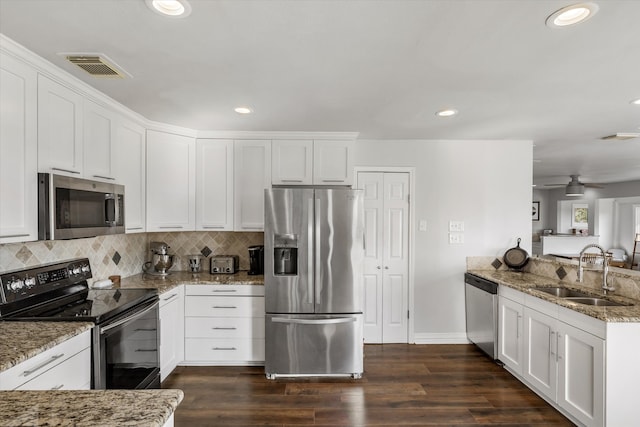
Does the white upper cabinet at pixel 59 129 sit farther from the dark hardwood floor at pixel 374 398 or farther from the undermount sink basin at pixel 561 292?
the undermount sink basin at pixel 561 292

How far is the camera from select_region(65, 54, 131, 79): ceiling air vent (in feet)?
6.38

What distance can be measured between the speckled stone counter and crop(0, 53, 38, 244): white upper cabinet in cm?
45

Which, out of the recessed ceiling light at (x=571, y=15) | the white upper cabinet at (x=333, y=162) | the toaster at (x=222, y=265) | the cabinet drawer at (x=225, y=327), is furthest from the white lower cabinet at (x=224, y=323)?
the recessed ceiling light at (x=571, y=15)

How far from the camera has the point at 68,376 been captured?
1.76 m

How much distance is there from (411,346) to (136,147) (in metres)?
3.54

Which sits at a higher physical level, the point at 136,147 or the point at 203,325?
the point at 136,147

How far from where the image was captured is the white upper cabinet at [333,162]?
363 cm

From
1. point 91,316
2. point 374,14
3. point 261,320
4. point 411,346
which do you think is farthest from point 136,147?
point 411,346

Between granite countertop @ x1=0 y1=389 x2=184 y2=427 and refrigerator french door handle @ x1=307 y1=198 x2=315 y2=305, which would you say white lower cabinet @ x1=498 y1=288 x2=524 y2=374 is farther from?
granite countertop @ x1=0 y1=389 x2=184 y2=427

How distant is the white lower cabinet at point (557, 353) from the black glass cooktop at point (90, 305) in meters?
3.03

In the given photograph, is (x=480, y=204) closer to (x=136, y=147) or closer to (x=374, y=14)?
(x=374, y=14)

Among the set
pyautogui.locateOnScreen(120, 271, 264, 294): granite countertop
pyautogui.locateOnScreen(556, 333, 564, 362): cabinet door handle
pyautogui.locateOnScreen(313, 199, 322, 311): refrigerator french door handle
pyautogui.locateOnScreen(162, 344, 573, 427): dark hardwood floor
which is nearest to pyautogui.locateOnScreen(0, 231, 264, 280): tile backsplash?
pyautogui.locateOnScreen(120, 271, 264, 294): granite countertop

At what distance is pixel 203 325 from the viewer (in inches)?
131

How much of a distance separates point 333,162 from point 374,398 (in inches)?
88.0
